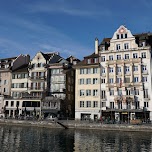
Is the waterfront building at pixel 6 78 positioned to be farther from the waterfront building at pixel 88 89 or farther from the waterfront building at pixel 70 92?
the waterfront building at pixel 88 89

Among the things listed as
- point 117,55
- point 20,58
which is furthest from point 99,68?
point 20,58

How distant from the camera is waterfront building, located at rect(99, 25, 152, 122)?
70.7 m

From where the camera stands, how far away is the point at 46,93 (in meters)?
87.1

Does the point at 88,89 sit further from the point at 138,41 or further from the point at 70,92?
the point at 138,41

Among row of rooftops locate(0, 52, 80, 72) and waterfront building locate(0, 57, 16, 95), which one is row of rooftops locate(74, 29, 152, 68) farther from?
waterfront building locate(0, 57, 16, 95)

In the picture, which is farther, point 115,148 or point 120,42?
point 120,42

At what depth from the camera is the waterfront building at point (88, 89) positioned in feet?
254

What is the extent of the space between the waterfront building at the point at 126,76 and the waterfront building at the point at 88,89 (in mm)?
1946

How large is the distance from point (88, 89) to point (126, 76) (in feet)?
43.3

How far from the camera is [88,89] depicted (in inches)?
3110

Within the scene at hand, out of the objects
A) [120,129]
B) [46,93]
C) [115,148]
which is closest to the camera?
[115,148]

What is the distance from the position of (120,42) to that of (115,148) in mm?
47688

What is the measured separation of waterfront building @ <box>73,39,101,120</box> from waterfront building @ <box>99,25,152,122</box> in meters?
1.95

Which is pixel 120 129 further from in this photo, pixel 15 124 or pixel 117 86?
pixel 15 124
